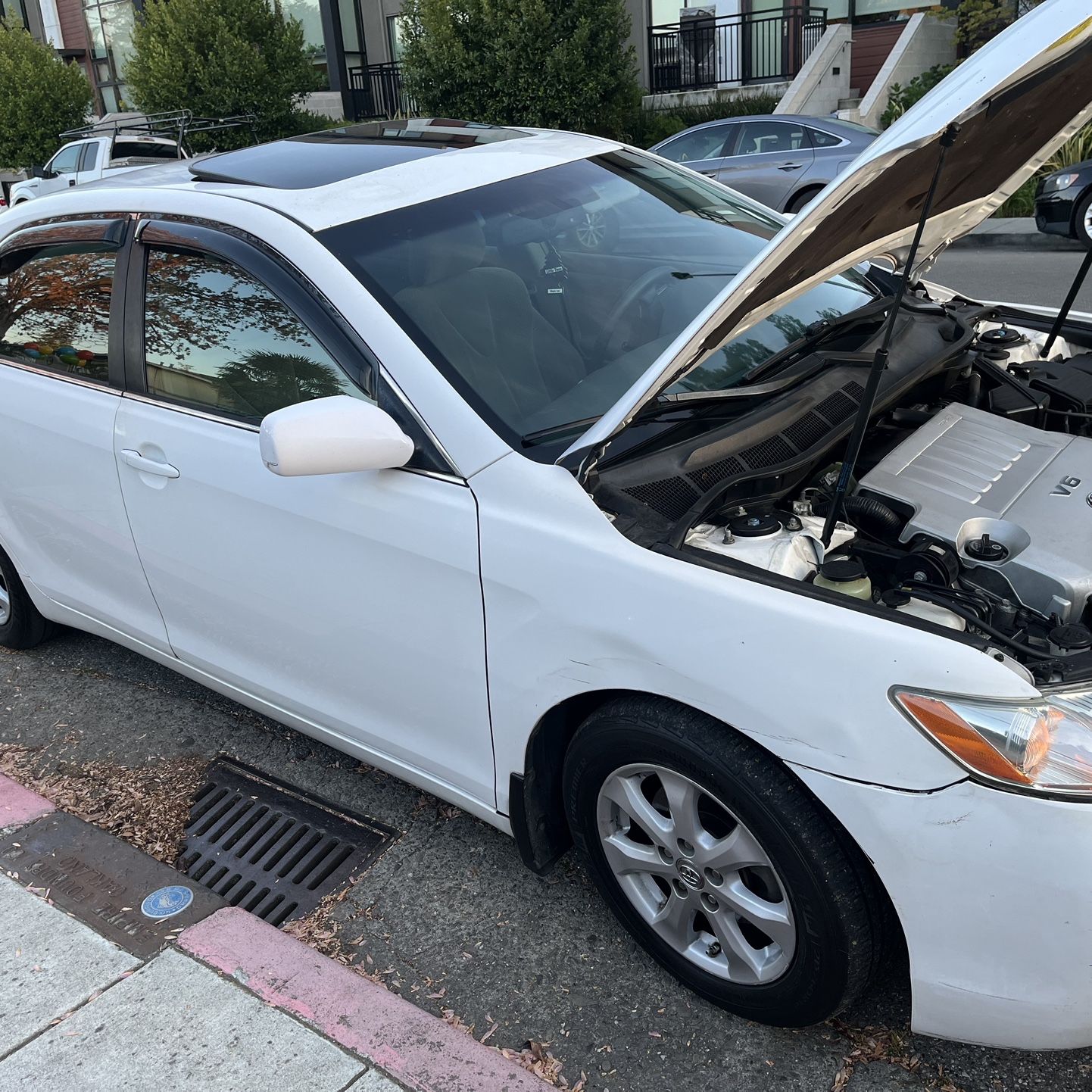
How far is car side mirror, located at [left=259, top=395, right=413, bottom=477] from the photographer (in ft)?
7.42

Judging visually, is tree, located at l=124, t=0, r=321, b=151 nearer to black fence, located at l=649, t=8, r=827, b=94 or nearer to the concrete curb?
black fence, located at l=649, t=8, r=827, b=94

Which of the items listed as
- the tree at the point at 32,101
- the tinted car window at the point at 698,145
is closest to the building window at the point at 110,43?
the tree at the point at 32,101

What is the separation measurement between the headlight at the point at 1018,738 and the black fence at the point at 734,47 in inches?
756

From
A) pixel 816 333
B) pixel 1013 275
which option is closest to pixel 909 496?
pixel 816 333

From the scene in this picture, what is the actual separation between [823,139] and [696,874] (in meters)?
10.8

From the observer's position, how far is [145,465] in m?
3.01

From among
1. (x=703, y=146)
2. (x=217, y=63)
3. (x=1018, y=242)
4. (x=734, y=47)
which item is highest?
(x=217, y=63)

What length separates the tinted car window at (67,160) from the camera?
59.0 feet

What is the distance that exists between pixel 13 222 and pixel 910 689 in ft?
10.9

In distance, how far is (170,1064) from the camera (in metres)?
2.33

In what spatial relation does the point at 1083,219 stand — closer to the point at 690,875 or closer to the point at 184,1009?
the point at 690,875

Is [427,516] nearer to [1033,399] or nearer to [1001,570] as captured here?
[1001,570]

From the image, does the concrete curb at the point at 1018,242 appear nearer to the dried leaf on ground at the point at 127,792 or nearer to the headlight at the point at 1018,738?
the dried leaf on ground at the point at 127,792

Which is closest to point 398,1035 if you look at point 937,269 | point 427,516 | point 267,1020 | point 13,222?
point 267,1020
